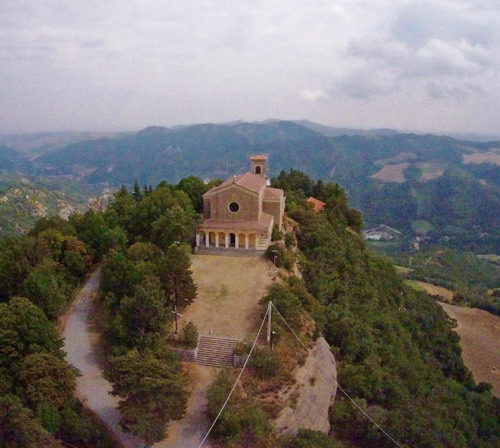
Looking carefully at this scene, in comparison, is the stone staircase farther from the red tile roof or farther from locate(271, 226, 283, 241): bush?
the red tile roof

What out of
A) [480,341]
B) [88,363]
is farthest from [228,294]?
[480,341]

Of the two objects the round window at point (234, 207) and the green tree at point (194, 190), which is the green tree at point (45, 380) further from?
the green tree at point (194, 190)

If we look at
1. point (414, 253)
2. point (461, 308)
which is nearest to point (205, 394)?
point (461, 308)

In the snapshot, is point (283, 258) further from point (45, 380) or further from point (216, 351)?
point (45, 380)

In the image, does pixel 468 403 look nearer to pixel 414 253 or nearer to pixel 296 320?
pixel 296 320

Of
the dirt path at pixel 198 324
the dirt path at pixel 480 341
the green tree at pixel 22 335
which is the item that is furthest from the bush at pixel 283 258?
the dirt path at pixel 480 341

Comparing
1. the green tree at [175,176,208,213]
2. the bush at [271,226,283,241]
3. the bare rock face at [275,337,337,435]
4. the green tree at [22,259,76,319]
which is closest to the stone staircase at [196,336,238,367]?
the bare rock face at [275,337,337,435]
